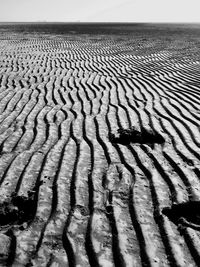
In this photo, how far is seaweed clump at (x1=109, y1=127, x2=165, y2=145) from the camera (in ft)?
17.4

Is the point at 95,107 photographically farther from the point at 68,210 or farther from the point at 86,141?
the point at 68,210

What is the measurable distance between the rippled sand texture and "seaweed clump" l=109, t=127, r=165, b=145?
0.22 feet

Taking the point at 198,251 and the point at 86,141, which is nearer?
the point at 198,251

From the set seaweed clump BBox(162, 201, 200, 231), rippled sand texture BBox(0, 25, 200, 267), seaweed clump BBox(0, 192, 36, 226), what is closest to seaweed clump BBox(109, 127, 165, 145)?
rippled sand texture BBox(0, 25, 200, 267)

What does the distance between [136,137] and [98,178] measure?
1.48 m

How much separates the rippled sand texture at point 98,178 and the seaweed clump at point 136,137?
0.22 feet

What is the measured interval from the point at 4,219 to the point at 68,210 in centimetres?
66

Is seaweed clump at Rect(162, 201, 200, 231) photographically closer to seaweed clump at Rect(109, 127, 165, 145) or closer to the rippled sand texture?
the rippled sand texture

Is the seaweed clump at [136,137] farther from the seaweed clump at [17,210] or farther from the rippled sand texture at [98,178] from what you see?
the seaweed clump at [17,210]

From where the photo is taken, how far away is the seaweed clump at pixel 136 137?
5.31 m

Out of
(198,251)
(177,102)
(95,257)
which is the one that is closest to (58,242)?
(95,257)

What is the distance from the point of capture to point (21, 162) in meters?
4.61

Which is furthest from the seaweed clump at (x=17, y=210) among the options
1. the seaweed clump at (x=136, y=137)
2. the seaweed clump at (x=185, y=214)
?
the seaweed clump at (x=136, y=137)

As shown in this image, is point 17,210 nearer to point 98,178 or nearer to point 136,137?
point 98,178
